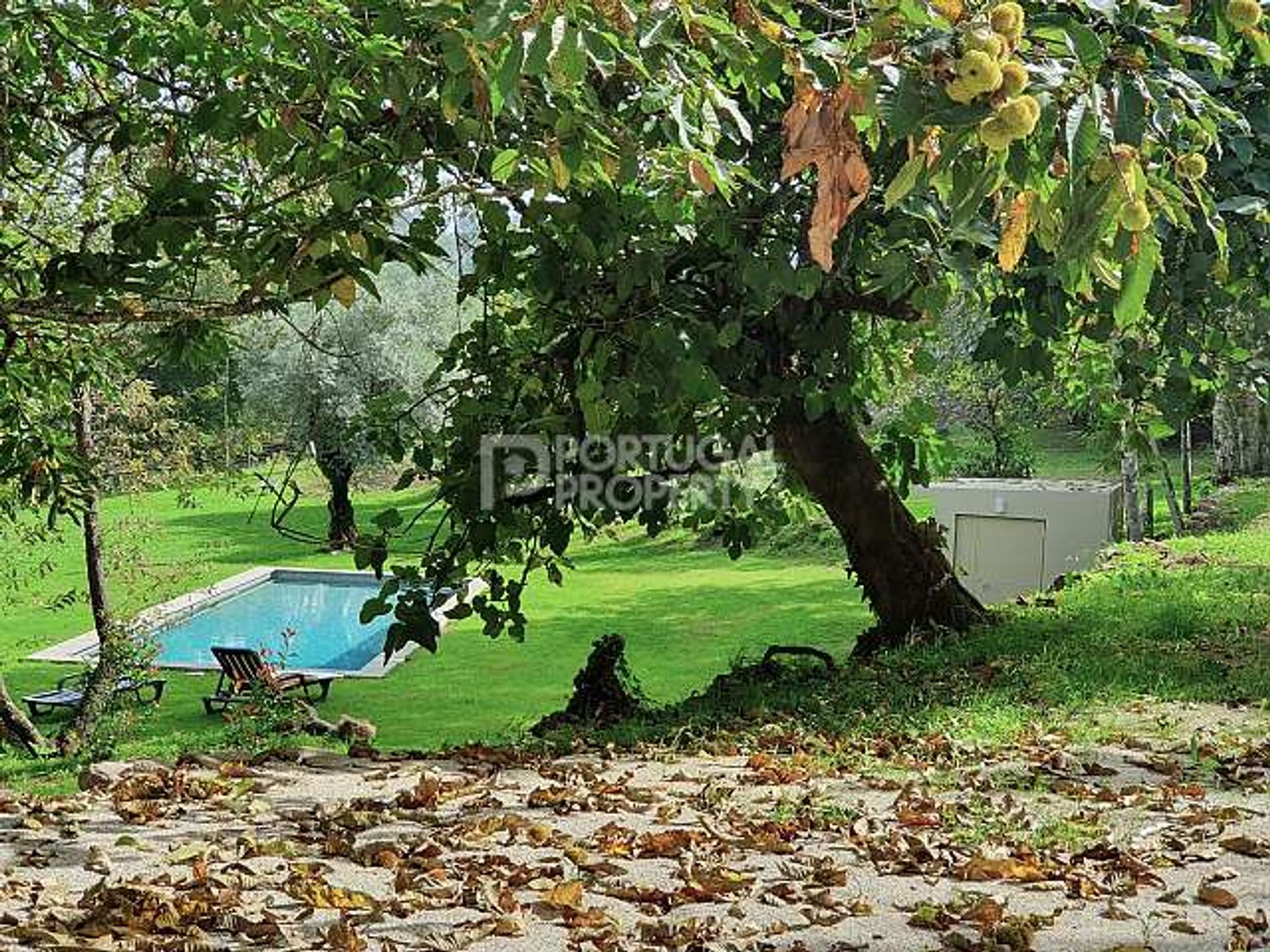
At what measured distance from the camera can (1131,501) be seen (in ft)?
48.2

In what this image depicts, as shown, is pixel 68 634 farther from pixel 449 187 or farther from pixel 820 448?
pixel 449 187

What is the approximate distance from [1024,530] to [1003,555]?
1.29ft

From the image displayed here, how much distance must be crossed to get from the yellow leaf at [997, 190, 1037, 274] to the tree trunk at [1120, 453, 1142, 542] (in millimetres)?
A: 13428

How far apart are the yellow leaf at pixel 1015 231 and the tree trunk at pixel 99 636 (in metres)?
8.62

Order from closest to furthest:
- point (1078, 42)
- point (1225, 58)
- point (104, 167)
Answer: point (1078, 42)
point (1225, 58)
point (104, 167)

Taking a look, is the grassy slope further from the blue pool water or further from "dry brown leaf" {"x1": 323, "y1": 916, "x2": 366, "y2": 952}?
the blue pool water

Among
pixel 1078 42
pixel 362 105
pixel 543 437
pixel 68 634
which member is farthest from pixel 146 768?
pixel 68 634

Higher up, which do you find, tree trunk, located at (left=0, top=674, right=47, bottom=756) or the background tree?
the background tree

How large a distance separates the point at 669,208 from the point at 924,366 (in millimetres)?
3500

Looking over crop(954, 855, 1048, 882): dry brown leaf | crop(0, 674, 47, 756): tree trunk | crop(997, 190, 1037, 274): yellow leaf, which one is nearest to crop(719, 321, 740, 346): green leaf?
crop(954, 855, 1048, 882): dry brown leaf

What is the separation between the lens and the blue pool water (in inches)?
755

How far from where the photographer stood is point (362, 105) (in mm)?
4664

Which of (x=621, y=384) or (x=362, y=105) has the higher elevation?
(x=362, y=105)

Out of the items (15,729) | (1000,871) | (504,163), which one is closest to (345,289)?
(504,163)
